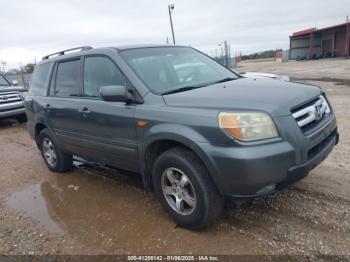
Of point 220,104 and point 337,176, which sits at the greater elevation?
point 220,104

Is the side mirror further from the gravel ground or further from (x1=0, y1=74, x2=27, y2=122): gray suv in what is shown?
(x1=0, y1=74, x2=27, y2=122): gray suv

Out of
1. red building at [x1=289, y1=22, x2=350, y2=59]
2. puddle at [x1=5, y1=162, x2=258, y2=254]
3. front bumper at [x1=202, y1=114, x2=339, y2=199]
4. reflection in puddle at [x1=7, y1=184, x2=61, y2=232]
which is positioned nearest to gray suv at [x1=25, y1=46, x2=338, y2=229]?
front bumper at [x1=202, y1=114, x2=339, y2=199]

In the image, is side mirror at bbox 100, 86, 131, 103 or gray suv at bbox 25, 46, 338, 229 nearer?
gray suv at bbox 25, 46, 338, 229

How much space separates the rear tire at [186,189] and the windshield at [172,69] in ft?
2.51

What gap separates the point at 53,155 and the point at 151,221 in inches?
103

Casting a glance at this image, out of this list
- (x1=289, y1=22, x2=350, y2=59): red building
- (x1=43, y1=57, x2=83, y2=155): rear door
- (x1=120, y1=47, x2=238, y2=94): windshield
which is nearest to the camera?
(x1=120, y1=47, x2=238, y2=94): windshield

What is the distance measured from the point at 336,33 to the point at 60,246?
142ft

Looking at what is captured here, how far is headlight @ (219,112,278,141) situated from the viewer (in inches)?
106

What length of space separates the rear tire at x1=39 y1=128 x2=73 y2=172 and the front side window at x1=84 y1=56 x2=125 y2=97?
1.42 meters

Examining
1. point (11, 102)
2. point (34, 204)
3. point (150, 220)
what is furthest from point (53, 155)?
point (11, 102)

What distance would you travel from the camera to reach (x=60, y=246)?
3.19 meters

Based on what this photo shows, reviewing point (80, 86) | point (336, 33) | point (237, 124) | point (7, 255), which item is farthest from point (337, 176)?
point (336, 33)

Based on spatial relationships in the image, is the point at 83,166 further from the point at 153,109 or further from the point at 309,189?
the point at 309,189

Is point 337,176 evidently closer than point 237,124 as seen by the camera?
No
